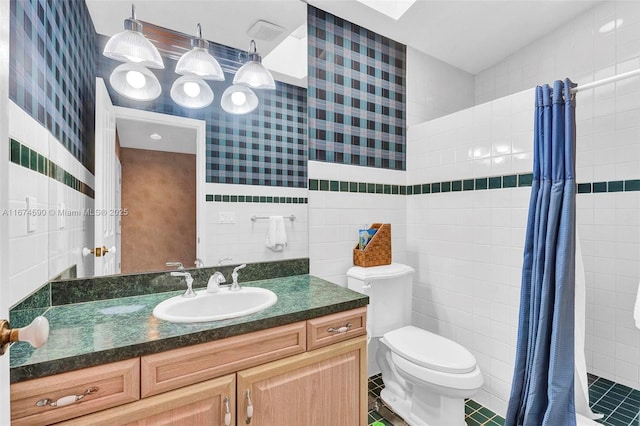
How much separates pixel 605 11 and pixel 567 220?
61.6 inches

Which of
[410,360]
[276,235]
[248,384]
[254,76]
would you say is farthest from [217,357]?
[254,76]

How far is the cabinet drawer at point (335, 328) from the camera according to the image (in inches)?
48.5

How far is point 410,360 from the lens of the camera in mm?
1628

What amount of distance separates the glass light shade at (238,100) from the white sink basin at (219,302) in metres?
0.92

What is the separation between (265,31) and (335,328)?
5.18 ft

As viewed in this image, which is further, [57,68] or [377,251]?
[377,251]

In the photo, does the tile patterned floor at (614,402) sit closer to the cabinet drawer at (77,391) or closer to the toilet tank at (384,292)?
the toilet tank at (384,292)

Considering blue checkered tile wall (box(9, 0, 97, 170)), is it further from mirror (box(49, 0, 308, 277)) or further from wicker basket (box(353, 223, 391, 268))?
wicker basket (box(353, 223, 391, 268))

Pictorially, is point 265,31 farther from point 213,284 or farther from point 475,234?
point 475,234

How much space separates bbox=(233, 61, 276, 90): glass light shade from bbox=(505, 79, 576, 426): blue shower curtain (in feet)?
4.57

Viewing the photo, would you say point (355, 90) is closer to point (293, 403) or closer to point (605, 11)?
point (605, 11)

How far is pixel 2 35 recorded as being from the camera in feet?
1.85

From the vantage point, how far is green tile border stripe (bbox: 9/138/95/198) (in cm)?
87

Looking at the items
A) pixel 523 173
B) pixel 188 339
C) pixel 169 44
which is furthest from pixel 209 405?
pixel 523 173
